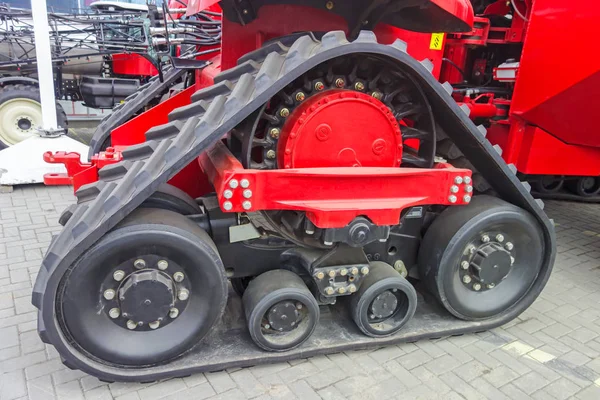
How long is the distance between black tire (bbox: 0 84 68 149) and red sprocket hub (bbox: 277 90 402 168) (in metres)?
5.73

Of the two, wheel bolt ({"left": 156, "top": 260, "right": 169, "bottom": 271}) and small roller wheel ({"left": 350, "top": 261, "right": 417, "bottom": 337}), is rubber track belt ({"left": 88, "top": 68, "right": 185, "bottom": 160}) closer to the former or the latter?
wheel bolt ({"left": 156, "top": 260, "right": 169, "bottom": 271})

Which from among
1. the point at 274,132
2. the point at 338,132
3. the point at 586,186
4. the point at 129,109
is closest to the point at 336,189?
the point at 338,132

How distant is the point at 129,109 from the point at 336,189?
119 inches

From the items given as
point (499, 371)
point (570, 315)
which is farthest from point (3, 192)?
point (570, 315)

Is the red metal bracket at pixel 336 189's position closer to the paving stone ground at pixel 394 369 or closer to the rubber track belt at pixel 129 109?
the paving stone ground at pixel 394 369

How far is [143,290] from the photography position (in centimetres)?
219

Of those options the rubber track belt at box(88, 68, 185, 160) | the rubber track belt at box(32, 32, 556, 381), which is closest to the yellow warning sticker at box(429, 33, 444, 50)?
the rubber track belt at box(32, 32, 556, 381)

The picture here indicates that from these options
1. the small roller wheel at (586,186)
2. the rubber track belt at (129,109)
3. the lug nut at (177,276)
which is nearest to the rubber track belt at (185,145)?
the lug nut at (177,276)

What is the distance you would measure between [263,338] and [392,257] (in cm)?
97

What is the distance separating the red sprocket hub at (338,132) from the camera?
2.31 metres

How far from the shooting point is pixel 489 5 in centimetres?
491

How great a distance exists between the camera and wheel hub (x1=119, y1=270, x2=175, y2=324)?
218 centimetres

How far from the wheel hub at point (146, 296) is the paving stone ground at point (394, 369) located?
15.2 inches

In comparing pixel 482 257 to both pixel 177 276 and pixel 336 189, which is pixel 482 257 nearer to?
pixel 336 189
